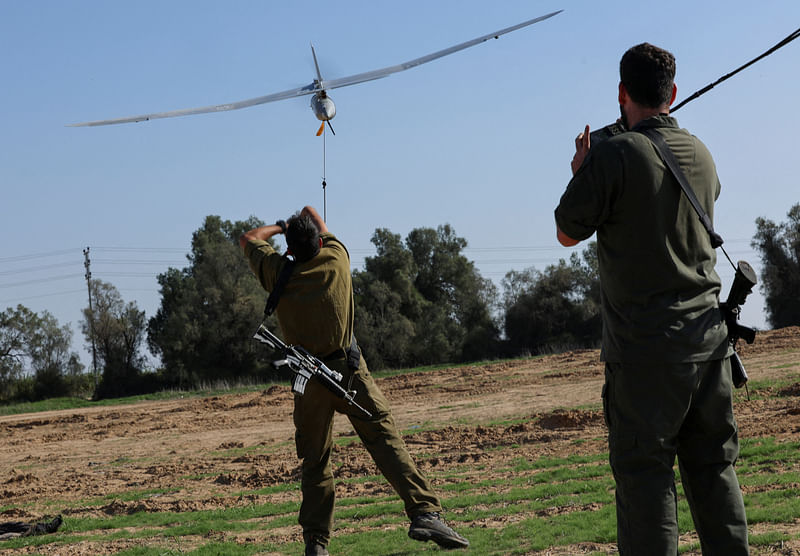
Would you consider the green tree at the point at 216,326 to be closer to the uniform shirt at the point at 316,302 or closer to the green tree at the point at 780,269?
the green tree at the point at 780,269

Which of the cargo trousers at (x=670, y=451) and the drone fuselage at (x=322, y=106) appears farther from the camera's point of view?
the drone fuselage at (x=322, y=106)

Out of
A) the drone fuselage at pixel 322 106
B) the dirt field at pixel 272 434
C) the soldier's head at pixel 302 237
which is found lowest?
the dirt field at pixel 272 434

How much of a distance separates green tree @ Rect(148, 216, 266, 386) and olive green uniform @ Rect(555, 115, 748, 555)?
46.8 metres

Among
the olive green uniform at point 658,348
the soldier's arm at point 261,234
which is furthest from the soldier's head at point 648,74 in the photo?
Result: the soldier's arm at point 261,234

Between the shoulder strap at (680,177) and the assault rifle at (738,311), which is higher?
the shoulder strap at (680,177)

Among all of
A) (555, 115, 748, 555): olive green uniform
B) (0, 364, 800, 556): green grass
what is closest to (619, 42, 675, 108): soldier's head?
(555, 115, 748, 555): olive green uniform

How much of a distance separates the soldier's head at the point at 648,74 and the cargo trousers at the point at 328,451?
3.38 metres

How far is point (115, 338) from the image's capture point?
55156 millimetres

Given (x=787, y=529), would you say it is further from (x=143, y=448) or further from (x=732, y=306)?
(x=143, y=448)

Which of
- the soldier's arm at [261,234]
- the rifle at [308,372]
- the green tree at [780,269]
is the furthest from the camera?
the green tree at [780,269]

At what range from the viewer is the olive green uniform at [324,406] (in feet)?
21.6

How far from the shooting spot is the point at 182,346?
50969 millimetres

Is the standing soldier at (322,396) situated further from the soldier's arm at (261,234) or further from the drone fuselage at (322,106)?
the drone fuselage at (322,106)

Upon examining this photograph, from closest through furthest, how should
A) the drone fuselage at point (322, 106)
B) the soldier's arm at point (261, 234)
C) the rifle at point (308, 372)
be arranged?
the rifle at point (308, 372)
the soldier's arm at point (261, 234)
the drone fuselage at point (322, 106)
